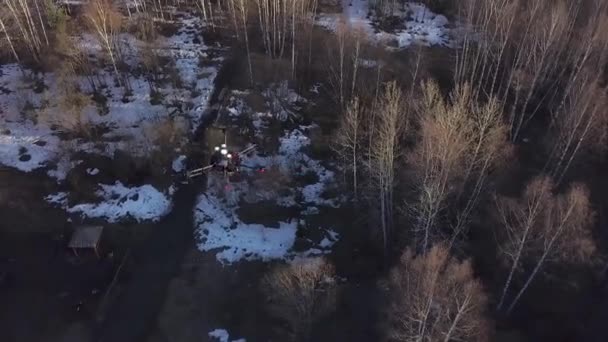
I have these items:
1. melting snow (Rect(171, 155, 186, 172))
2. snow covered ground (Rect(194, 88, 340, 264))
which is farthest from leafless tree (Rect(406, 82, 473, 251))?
melting snow (Rect(171, 155, 186, 172))

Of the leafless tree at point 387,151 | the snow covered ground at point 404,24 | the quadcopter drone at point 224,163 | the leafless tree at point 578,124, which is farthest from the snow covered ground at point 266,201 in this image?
the leafless tree at point 578,124

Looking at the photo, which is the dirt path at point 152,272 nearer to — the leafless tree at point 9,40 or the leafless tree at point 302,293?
the leafless tree at point 302,293

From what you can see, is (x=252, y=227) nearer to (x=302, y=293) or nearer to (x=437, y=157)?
(x=302, y=293)

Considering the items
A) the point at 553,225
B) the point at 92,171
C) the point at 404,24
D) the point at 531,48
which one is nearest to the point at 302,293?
the point at 553,225

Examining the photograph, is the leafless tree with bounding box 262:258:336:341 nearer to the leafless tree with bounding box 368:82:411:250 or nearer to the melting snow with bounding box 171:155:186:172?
the leafless tree with bounding box 368:82:411:250

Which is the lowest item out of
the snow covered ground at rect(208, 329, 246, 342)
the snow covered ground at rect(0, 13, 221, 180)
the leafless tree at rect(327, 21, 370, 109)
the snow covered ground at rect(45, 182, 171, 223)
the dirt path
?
the snow covered ground at rect(208, 329, 246, 342)

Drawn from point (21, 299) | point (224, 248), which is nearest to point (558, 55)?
point (224, 248)

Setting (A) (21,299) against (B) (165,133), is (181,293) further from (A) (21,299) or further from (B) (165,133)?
(B) (165,133)
